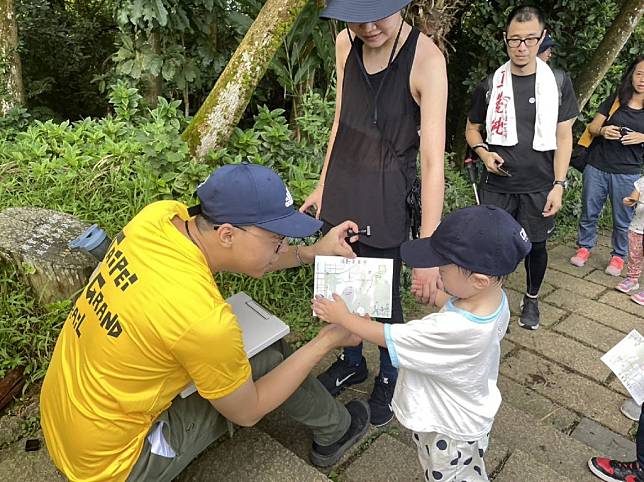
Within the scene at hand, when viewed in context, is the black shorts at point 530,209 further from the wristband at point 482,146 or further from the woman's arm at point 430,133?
the woman's arm at point 430,133

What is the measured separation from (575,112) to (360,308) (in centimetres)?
209

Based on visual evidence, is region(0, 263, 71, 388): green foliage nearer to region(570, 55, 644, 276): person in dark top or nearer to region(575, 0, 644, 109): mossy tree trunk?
region(570, 55, 644, 276): person in dark top

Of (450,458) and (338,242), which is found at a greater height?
(338,242)

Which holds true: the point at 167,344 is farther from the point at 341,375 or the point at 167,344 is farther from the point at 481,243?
the point at 341,375

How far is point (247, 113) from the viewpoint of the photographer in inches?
195

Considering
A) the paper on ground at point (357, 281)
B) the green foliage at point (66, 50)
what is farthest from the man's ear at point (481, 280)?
the green foliage at point (66, 50)

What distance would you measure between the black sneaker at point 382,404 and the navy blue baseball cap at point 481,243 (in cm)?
97

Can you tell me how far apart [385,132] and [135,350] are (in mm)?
1163

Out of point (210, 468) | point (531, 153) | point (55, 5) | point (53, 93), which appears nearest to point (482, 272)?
point (210, 468)

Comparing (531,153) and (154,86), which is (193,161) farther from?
(531,153)

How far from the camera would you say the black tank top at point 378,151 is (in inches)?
73.3

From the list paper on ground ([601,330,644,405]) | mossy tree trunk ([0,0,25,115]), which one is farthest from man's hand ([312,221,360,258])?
mossy tree trunk ([0,0,25,115])

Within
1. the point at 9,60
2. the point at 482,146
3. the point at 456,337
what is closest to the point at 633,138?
the point at 482,146

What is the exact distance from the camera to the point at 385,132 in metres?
1.91
